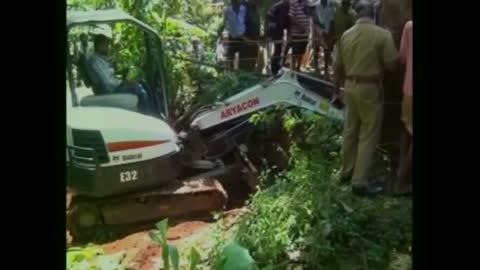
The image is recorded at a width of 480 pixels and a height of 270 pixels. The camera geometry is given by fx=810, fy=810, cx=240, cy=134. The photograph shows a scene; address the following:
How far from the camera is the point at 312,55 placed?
163 cm

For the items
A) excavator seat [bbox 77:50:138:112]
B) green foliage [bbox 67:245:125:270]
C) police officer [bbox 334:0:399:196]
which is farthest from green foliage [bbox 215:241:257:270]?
police officer [bbox 334:0:399:196]

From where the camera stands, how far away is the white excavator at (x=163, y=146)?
1.66 m

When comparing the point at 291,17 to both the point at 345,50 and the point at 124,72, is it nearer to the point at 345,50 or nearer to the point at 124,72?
the point at 345,50

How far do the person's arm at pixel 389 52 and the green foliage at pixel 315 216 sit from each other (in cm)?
19

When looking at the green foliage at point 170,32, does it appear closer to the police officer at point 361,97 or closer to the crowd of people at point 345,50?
the crowd of people at point 345,50

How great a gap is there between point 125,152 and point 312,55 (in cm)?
47

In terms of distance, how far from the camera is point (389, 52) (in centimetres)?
156

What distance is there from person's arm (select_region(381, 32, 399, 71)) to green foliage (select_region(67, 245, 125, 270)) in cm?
60

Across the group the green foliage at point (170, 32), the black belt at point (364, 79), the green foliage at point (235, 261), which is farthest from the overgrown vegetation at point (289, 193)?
the green foliage at point (235, 261)

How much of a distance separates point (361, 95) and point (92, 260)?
0.67 metres

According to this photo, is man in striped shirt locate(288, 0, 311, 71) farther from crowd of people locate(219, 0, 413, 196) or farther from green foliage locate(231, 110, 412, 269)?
green foliage locate(231, 110, 412, 269)
